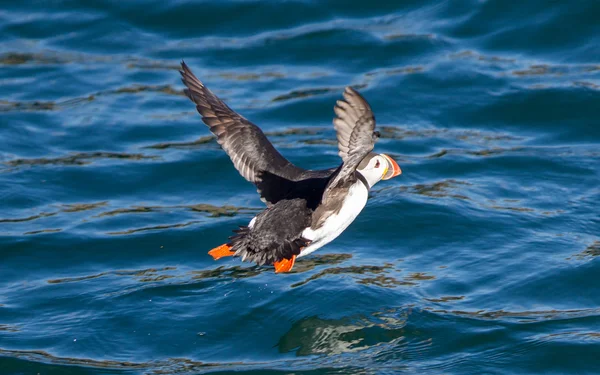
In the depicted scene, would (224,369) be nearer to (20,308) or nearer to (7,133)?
(20,308)

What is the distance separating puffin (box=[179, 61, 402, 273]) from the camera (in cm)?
576

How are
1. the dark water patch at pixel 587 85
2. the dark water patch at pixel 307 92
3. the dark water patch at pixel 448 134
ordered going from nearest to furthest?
the dark water patch at pixel 448 134 < the dark water patch at pixel 587 85 < the dark water patch at pixel 307 92

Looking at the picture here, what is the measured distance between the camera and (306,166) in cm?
1033

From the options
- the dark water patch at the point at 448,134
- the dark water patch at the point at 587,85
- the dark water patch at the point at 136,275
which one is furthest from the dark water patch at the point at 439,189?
the dark water patch at the point at 136,275

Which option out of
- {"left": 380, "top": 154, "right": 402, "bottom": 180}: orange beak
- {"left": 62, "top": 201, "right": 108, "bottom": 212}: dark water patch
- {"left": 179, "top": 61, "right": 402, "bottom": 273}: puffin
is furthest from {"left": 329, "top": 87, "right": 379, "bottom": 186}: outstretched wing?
{"left": 62, "top": 201, "right": 108, "bottom": 212}: dark water patch

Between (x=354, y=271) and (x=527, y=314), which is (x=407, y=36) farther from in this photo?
(x=527, y=314)

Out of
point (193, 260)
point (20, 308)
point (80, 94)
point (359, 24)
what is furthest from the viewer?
point (359, 24)

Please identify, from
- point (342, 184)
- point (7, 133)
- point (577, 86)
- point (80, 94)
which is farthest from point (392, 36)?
point (342, 184)

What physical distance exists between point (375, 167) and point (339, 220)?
0.82 metres

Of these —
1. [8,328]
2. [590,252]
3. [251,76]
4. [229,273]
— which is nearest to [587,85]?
[590,252]

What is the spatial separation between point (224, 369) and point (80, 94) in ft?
22.1

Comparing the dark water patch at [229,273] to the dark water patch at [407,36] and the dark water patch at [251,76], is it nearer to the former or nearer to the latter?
the dark water patch at [251,76]

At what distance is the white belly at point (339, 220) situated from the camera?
22.2ft

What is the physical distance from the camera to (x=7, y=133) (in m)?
11.4
